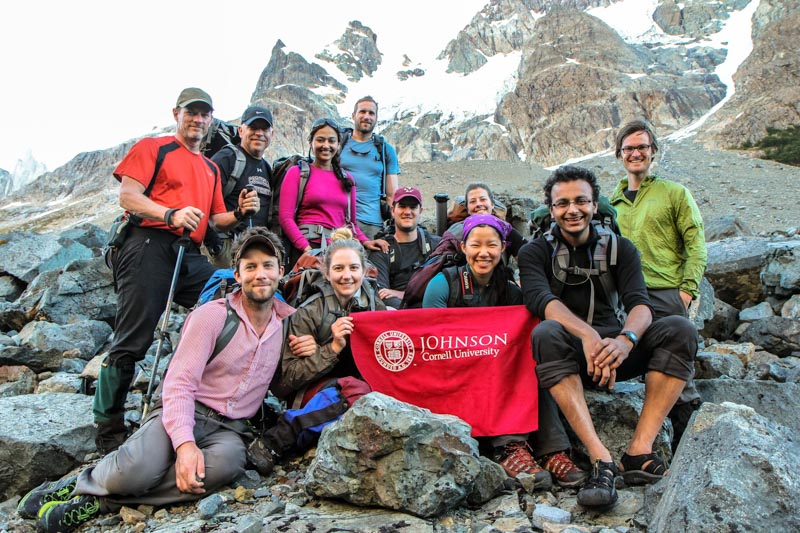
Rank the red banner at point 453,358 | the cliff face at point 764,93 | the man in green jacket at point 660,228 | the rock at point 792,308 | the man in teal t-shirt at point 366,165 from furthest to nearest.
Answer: the cliff face at point 764,93 < the rock at point 792,308 < the man in teal t-shirt at point 366,165 < the man in green jacket at point 660,228 < the red banner at point 453,358

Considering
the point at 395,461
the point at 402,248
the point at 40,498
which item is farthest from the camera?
the point at 402,248

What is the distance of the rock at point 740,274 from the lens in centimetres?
1087

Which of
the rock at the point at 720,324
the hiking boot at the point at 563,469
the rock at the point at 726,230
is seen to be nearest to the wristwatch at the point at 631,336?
the hiking boot at the point at 563,469

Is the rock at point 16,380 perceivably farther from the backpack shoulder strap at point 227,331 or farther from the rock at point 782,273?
the rock at point 782,273

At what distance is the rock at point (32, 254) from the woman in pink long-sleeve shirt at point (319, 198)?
32.7 ft

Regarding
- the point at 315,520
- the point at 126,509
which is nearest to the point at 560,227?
the point at 315,520

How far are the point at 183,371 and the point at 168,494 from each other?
0.91 metres

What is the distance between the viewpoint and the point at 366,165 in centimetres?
838

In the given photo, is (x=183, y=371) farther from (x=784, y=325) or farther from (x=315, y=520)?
(x=784, y=325)

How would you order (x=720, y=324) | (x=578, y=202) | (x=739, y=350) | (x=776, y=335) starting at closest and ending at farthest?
(x=578, y=202) → (x=739, y=350) → (x=776, y=335) → (x=720, y=324)

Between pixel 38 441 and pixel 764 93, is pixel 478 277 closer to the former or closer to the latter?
pixel 38 441

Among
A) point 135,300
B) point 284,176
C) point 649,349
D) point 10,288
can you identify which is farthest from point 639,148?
point 10,288

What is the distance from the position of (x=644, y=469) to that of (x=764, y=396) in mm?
2151

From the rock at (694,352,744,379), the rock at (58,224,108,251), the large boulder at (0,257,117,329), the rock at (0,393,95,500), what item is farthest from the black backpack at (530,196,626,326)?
the rock at (58,224,108,251)
